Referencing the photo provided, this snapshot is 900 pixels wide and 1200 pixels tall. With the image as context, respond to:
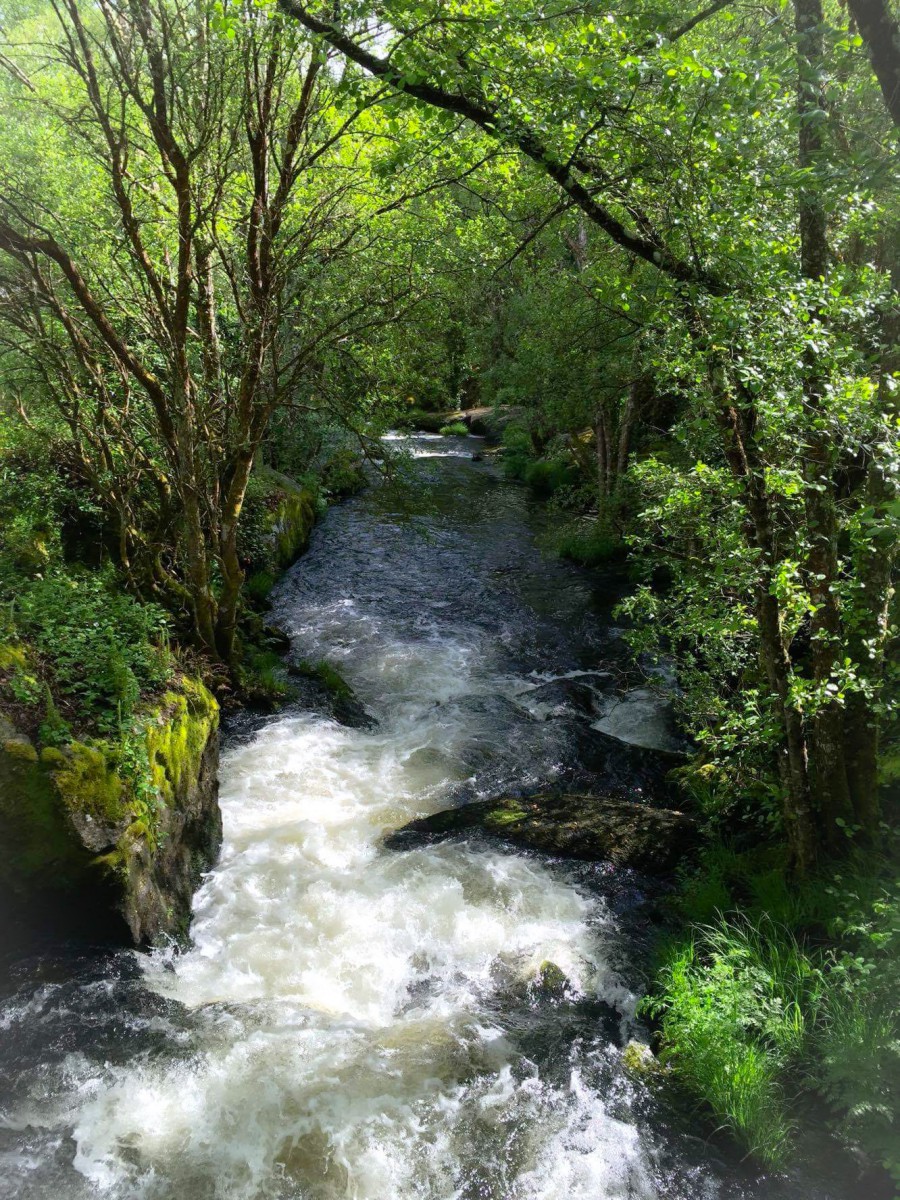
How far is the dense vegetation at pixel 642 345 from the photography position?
4152 millimetres

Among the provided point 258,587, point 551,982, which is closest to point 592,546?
point 258,587

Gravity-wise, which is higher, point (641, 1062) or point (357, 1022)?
point (357, 1022)

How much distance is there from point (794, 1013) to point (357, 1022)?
3033 mm

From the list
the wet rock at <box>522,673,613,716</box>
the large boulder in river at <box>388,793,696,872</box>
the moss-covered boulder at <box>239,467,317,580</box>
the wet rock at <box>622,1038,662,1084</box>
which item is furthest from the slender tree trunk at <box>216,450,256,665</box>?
the wet rock at <box>622,1038,662,1084</box>

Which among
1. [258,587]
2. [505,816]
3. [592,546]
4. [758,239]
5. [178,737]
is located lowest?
[505,816]

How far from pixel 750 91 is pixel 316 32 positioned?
10.6 feet

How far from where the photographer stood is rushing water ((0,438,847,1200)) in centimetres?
390

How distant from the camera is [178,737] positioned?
629cm

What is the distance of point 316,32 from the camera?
16.5 feet

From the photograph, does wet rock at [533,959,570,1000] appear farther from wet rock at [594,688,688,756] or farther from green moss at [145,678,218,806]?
wet rock at [594,688,688,756]

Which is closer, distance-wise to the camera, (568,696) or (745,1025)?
(745,1025)

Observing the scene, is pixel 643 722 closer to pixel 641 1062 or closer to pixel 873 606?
pixel 873 606

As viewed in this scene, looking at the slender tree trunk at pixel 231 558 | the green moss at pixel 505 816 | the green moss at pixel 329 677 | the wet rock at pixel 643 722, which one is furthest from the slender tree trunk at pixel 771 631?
the green moss at pixel 329 677

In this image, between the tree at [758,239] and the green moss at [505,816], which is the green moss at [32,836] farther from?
the tree at [758,239]
